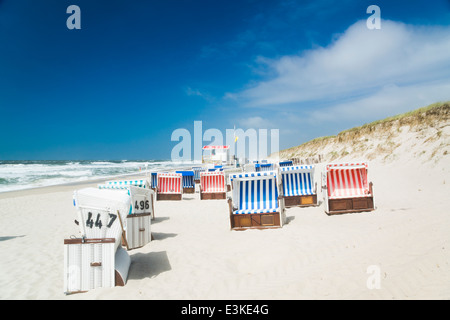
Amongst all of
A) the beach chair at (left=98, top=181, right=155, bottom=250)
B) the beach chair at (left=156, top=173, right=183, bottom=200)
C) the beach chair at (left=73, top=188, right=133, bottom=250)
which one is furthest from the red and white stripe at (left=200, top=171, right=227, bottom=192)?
the beach chair at (left=73, top=188, right=133, bottom=250)

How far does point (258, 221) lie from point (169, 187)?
7887 millimetres

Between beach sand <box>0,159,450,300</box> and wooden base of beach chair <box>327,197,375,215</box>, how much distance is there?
25 centimetres

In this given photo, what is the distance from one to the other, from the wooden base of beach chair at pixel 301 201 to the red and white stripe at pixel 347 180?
1328mm

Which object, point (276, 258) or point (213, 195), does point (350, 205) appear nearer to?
point (276, 258)

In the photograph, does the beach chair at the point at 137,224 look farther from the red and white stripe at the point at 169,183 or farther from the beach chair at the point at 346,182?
the red and white stripe at the point at 169,183

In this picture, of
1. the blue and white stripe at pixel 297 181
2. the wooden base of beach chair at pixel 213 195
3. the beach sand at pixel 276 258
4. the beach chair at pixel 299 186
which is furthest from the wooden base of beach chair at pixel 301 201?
the wooden base of beach chair at pixel 213 195

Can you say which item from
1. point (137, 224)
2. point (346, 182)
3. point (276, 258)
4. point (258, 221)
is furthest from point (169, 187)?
point (276, 258)

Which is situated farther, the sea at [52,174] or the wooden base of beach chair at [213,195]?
the sea at [52,174]

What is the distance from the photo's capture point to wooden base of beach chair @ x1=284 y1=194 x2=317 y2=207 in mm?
10430

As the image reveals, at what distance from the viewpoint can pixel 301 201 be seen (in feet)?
34.5

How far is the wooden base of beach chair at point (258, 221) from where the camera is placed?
759cm

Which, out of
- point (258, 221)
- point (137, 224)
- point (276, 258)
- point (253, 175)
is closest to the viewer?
point (276, 258)
